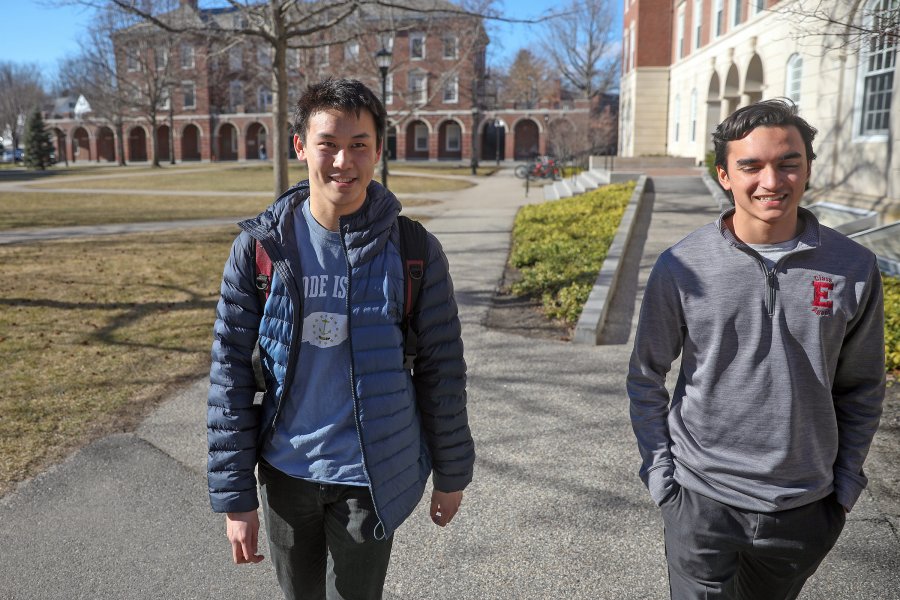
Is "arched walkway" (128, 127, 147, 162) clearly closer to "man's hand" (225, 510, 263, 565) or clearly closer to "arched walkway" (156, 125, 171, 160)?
"arched walkway" (156, 125, 171, 160)

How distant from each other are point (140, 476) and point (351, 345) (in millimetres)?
2711

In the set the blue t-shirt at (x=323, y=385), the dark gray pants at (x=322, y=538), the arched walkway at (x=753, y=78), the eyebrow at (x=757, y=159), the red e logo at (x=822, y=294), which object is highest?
the arched walkway at (x=753, y=78)

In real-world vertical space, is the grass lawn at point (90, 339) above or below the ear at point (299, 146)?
below

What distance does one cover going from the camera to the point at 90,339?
7.06 m

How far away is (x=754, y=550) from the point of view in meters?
2.00

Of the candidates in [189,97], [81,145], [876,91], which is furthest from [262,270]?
[81,145]

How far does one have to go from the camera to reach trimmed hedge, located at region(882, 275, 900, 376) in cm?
580

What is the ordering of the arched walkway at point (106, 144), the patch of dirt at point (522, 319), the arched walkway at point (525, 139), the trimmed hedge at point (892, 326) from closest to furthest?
the trimmed hedge at point (892, 326)
the patch of dirt at point (522, 319)
the arched walkway at point (525, 139)
the arched walkway at point (106, 144)

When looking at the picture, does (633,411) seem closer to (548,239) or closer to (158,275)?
(158,275)

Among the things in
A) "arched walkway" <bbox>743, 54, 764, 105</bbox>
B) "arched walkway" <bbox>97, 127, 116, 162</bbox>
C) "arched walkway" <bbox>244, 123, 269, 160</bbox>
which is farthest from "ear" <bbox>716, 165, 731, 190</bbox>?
"arched walkway" <bbox>97, 127, 116, 162</bbox>

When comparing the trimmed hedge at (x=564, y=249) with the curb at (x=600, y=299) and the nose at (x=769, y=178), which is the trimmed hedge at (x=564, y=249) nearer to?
the curb at (x=600, y=299)

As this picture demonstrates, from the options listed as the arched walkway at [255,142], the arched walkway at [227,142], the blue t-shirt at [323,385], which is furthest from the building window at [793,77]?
the arched walkway at [227,142]

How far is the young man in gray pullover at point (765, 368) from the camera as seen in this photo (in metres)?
1.93

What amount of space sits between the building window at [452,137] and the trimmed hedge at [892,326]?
2456 inches
